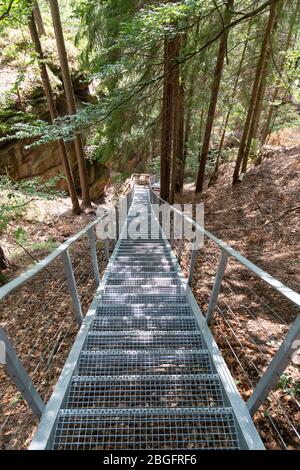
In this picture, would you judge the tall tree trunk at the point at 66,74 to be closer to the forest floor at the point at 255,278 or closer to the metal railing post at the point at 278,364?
the forest floor at the point at 255,278

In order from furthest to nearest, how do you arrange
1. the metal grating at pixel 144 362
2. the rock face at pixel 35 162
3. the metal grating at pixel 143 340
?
the rock face at pixel 35 162 < the metal grating at pixel 143 340 < the metal grating at pixel 144 362

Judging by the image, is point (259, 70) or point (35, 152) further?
point (35, 152)

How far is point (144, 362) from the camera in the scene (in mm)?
2303

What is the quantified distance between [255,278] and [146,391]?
8.31 ft

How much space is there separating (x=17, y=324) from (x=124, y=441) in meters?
3.18

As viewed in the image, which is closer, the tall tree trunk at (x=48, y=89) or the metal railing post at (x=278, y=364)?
the metal railing post at (x=278, y=364)

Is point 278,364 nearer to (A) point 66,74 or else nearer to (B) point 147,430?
(B) point 147,430

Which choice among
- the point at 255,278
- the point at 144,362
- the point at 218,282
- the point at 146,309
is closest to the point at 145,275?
the point at 146,309

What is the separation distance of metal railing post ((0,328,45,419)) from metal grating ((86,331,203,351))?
0.90 meters

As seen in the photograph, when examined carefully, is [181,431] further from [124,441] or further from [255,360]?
[255,360]

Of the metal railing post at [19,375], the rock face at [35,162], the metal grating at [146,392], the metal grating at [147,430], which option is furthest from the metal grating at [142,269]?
the rock face at [35,162]

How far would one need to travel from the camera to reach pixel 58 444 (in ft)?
5.49

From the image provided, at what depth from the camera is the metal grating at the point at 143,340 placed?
101 inches

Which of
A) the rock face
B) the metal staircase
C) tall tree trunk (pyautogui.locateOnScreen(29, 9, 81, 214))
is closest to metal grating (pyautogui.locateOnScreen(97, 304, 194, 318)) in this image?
the metal staircase
